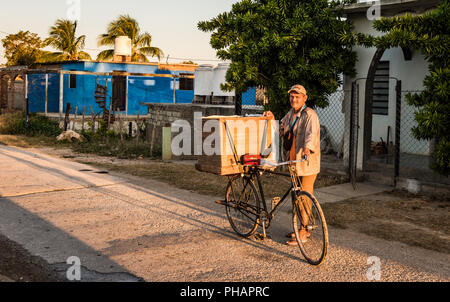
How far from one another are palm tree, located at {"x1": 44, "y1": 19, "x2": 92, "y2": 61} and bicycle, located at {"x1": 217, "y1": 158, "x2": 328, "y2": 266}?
35711mm

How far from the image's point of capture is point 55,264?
5.39m

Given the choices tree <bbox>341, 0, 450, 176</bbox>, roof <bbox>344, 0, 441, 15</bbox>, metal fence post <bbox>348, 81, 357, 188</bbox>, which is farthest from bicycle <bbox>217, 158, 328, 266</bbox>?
roof <bbox>344, 0, 441, 15</bbox>

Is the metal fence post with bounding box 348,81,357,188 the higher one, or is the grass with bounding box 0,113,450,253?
the metal fence post with bounding box 348,81,357,188

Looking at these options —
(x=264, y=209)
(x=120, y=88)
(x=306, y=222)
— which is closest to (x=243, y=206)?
(x=264, y=209)

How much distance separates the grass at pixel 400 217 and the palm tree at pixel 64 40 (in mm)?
34374

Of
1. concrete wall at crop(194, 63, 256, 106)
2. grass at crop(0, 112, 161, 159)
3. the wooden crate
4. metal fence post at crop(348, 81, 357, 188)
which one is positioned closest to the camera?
the wooden crate

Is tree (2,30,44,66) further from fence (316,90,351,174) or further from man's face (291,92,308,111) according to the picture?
man's face (291,92,308,111)

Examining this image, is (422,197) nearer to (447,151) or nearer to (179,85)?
(447,151)

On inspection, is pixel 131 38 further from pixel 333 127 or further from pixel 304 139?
pixel 304 139

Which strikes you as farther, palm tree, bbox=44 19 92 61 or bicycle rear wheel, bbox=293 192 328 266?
palm tree, bbox=44 19 92 61

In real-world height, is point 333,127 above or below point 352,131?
above

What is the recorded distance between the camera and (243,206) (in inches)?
258

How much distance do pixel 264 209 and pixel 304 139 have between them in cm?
97

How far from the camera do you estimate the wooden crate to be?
6.28m
